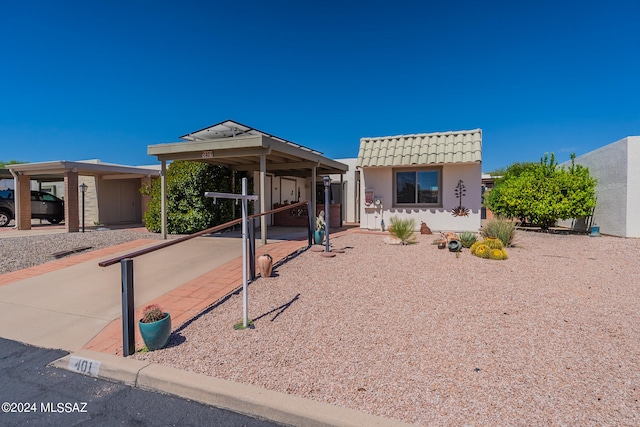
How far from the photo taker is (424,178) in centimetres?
1141

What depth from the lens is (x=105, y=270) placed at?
243 inches

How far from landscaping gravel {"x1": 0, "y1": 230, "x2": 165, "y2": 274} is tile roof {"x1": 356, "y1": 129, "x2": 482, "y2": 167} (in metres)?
7.46

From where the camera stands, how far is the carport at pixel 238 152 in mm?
7746

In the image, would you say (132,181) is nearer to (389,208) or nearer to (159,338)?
(389,208)

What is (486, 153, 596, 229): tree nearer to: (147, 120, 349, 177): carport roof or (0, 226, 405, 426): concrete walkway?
(147, 120, 349, 177): carport roof

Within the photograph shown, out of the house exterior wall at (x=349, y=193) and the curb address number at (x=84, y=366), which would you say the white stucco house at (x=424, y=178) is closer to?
the house exterior wall at (x=349, y=193)

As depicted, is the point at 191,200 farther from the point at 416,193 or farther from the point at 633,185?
the point at 633,185

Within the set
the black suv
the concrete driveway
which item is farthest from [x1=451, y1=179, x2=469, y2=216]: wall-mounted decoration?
the black suv

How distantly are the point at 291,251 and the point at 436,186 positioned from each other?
6470mm

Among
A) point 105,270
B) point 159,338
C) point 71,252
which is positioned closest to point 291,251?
point 105,270

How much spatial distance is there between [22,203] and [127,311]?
553 inches

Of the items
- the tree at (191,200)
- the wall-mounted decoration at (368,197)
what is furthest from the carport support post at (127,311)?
the wall-mounted decoration at (368,197)

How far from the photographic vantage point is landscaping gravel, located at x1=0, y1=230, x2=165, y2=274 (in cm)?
684

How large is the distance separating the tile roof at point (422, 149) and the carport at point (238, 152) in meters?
1.24
